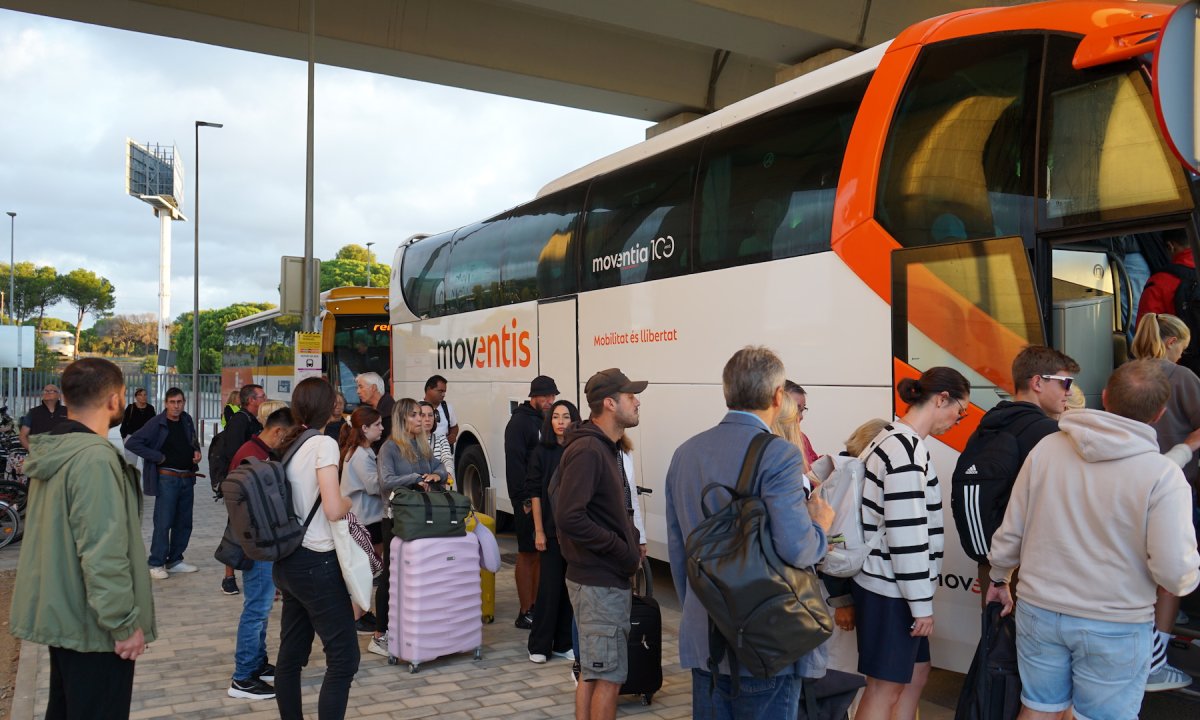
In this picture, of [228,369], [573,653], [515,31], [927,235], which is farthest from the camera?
[228,369]

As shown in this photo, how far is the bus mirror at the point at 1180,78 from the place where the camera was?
10.4ft

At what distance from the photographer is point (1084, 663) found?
342 cm

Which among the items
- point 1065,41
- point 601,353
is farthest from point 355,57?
point 1065,41

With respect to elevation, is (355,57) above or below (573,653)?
above

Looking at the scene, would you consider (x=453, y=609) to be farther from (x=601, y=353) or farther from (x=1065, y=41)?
(x=1065, y=41)

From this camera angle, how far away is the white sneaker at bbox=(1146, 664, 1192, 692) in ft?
14.4

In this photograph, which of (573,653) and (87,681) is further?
(573,653)

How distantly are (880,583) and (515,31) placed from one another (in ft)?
44.1

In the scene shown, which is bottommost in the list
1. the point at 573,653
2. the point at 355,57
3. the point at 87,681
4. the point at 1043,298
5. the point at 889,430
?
the point at 573,653

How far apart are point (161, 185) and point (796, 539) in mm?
94073

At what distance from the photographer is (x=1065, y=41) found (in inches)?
197

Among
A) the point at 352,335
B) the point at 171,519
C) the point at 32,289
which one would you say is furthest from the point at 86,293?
the point at 171,519

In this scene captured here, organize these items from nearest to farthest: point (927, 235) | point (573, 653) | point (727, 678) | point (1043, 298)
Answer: point (727, 678) < point (1043, 298) < point (927, 235) < point (573, 653)

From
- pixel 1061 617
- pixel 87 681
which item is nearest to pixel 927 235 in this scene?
pixel 1061 617
